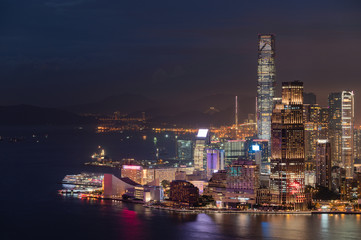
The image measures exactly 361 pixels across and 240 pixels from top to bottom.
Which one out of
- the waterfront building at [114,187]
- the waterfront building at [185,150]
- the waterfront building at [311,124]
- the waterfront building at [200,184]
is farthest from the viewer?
the waterfront building at [185,150]

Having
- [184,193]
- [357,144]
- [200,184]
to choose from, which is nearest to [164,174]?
[200,184]

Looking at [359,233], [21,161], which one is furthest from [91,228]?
[21,161]

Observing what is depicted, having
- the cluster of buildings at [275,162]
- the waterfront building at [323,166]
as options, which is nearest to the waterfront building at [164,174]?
the cluster of buildings at [275,162]

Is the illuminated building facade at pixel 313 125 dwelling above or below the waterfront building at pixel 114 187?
above

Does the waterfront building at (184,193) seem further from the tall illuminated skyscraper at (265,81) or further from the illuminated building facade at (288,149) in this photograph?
the tall illuminated skyscraper at (265,81)

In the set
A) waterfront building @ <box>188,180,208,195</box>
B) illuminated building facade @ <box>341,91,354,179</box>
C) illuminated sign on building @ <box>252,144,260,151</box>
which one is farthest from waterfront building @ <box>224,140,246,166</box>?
waterfront building @ <box>188,180,208,195</box>

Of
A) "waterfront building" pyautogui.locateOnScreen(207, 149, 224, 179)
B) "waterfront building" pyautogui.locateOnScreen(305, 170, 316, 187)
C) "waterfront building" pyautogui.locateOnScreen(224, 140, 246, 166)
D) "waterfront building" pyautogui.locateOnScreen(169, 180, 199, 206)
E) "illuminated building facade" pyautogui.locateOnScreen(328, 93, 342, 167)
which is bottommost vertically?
"waterfront building" pyautogui.locateOnScreen(169, 180, 199, 206)

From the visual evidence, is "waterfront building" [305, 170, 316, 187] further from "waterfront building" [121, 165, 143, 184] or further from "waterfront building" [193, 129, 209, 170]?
"waterfront building" [193, 129, 209, 170]

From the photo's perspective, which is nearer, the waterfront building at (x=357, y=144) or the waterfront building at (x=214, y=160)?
the waterfront building at (x=214, y=160)
